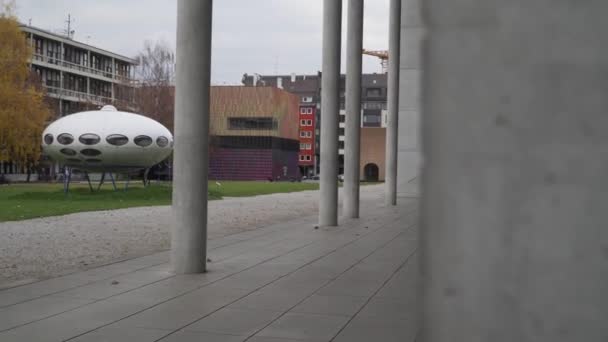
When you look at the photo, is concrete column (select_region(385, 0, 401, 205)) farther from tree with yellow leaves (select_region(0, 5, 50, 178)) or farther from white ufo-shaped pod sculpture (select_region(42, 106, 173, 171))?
tree with yellow leaves (select_region(0, 5, 50, 178))

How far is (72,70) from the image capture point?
7725cm

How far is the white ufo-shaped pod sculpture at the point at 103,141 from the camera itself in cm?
2709

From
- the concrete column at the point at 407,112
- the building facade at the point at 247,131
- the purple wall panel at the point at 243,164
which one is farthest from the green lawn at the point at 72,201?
the purple wall panel at the point at 243,164

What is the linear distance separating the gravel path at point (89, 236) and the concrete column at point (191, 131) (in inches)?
57.1

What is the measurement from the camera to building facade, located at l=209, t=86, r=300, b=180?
8638 cm

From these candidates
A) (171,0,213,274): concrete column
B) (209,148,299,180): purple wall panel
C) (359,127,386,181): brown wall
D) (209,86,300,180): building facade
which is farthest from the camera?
(209,148,299,180): purple wall panel

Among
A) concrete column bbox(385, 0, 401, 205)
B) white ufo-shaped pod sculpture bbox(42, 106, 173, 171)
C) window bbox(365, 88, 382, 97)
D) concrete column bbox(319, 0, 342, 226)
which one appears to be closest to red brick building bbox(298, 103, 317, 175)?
window bbox(365, 88, 382, 97)

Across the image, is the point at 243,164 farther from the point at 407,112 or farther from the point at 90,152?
the point at 90,152

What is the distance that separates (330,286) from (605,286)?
6.52m

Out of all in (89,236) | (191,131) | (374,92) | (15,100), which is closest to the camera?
(191,131)

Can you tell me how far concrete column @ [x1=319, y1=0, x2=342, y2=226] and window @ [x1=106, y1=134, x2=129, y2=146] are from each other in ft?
47.3

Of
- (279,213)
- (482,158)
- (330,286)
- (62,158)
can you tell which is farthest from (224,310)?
(62,158)

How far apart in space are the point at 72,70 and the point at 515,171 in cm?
8133

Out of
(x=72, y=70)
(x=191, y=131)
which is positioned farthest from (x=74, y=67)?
(x=191, y=131)
